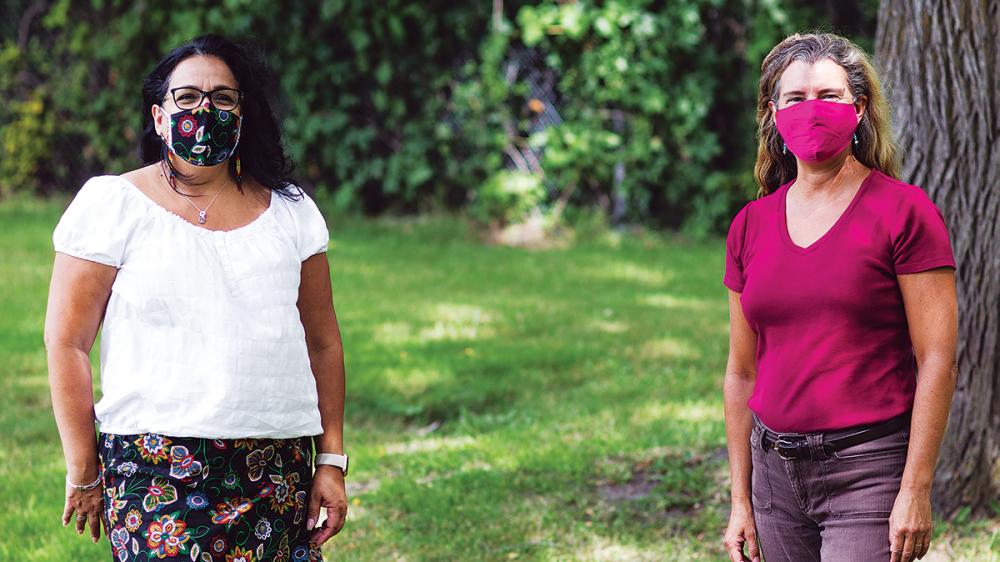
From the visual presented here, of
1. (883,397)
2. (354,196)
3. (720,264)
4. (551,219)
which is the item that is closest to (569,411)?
(883,397)

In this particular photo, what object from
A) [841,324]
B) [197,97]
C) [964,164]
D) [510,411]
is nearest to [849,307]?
[841,324]

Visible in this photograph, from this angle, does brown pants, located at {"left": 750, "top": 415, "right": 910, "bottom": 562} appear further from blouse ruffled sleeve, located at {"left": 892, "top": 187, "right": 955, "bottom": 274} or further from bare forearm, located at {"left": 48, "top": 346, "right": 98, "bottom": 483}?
bare forearm, located at {"left": 48, "top": 346, "right": 98, "bottom": 483}

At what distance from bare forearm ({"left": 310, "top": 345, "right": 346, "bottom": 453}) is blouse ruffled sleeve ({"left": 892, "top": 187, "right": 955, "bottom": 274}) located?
1.31 metres

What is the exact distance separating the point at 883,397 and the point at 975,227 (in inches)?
68.2

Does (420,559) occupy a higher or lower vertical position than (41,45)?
lower

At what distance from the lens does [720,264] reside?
30.2ft

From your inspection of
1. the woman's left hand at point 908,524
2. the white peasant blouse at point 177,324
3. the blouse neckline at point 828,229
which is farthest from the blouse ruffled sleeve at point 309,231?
the woman's left hand at point 908,524

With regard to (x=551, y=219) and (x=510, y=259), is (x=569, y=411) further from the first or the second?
(x=551, y=219)

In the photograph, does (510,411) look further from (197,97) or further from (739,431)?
(197,97)

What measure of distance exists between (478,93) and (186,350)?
334 inches

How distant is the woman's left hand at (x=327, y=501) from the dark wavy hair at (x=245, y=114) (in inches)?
26.5

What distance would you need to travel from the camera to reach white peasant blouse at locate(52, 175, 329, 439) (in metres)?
2.45

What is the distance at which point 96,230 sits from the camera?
8.06 feet

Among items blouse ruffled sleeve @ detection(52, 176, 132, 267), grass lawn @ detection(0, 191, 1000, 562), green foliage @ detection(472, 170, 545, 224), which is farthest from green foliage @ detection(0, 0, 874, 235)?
blouse ruffled sleeve @ detection(52, 176, 132, 267)
